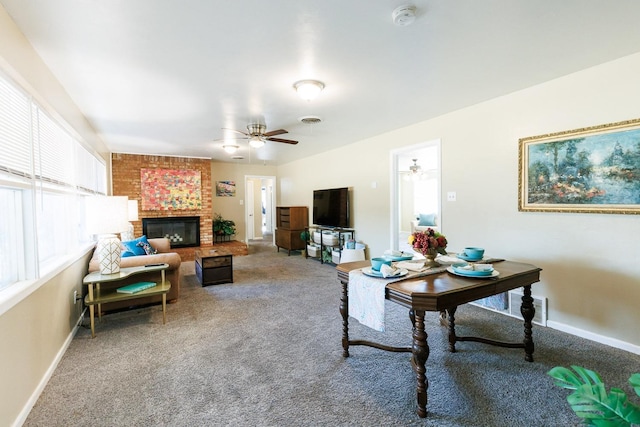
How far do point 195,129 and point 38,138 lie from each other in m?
2.47

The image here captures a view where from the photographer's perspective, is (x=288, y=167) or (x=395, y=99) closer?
(x=395, y=99)

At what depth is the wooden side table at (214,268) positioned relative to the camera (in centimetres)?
450

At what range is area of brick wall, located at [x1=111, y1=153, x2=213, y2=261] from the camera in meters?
6.45

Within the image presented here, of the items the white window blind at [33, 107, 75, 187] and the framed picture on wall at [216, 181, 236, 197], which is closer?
the white window blind at [33, 107, 75, 187]

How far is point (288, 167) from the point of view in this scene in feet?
27.3

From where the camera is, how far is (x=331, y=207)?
618 cm

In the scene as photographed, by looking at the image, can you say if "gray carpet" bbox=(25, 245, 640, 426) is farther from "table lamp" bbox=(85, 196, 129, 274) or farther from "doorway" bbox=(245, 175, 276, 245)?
"doorway" bbox=(245, 175, 276, 245)

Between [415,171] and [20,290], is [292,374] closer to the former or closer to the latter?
[20,290]

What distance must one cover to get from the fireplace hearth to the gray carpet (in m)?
3.85

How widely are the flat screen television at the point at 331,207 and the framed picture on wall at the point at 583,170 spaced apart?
311 centimetres

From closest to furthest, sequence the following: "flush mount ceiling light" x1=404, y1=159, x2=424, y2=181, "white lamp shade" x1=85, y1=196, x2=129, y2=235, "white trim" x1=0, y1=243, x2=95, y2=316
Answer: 1. "white trim" x1=0, y1=243, x2=95, y2=316
2. "white lamp shade" x1=85, y1=196, x2=129, y2=235
3. "flush mount ceiling light" x1=404, y1=159, x2=424, y2=181

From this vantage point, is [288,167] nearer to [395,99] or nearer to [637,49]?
[395,99]

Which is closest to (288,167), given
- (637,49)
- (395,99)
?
(395,99)

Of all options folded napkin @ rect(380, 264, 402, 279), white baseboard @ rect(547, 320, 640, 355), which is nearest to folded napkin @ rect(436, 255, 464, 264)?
folded napkin @ rect(380, 264, 402, 279)
